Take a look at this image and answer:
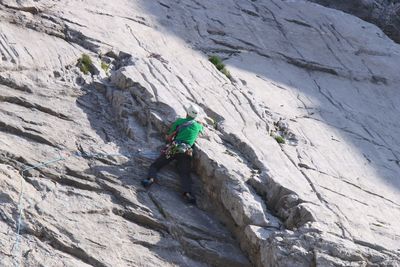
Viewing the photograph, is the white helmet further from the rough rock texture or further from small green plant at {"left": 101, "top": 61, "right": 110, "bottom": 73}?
the rough rock texture

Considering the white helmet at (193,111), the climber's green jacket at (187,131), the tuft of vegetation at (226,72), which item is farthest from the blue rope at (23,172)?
the tuft of vegetation at (226,72)

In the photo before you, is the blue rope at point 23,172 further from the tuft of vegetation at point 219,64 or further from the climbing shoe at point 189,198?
the tuft of vegetation at point 219,64

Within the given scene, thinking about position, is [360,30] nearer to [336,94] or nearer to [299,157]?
[336,94]

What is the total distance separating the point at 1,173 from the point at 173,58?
7.27 m

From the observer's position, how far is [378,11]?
28828 millimetres

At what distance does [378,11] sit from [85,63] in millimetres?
14133

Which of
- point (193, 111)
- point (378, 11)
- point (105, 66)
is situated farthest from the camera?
point (378, 11)

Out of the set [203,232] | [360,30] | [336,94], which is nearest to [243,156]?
[203,232]

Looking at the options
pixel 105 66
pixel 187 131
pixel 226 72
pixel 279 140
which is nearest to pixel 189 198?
pixel 187 131

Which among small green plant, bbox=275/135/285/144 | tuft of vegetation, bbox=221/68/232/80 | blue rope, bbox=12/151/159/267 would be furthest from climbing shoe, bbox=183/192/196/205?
tuft of vegetation, bbox=221/68/232/80

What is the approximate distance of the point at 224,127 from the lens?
17281 millimetres

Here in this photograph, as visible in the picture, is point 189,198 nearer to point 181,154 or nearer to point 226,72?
point 181,154

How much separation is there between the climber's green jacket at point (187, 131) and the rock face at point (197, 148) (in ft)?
0.98

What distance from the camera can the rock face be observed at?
1405 centimetres
